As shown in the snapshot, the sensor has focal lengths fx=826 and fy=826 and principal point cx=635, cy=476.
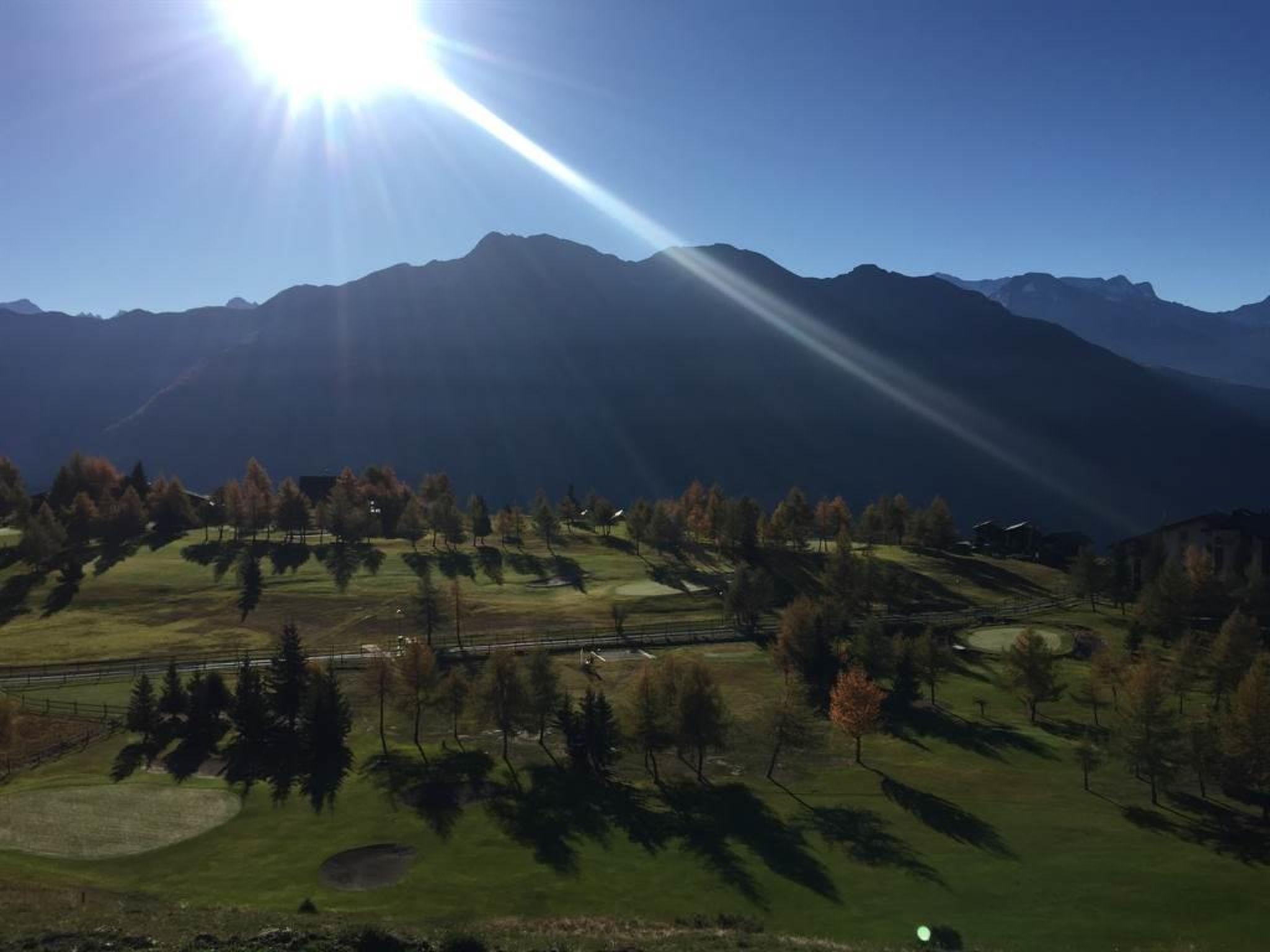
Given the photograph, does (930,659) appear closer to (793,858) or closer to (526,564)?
(793,858)

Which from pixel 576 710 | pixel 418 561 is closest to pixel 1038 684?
pixel 576 710

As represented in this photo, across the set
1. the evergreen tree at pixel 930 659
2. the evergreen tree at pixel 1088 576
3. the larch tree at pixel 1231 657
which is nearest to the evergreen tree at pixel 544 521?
the evergreen tree at pixel 930 659

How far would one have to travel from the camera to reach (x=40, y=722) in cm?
5741

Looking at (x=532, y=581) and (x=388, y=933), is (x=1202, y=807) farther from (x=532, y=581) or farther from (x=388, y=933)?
(x=532, y=581)

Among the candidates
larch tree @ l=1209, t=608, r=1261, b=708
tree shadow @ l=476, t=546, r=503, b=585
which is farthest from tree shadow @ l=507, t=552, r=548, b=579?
larch tree @ l=1209, t=608, r=1261, b=708

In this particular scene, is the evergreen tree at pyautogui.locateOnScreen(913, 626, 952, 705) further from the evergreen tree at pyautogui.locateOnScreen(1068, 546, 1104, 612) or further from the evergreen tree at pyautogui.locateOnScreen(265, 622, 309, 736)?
the evergreen tree at pyautogui.locateOnScreen(265, 622, 309, 736)

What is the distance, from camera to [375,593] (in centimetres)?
9844

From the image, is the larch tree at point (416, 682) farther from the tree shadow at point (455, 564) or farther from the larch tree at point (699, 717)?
the tree shadow at point (455, 564)

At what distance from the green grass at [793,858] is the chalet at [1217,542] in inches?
2999

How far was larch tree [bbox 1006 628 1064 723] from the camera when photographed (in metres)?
63.8

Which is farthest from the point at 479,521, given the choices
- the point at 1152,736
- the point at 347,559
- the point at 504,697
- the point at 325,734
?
the point at 1152,736

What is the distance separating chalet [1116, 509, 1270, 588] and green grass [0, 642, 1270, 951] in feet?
250

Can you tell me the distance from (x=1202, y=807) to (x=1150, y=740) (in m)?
4.20

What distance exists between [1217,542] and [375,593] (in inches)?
4545
